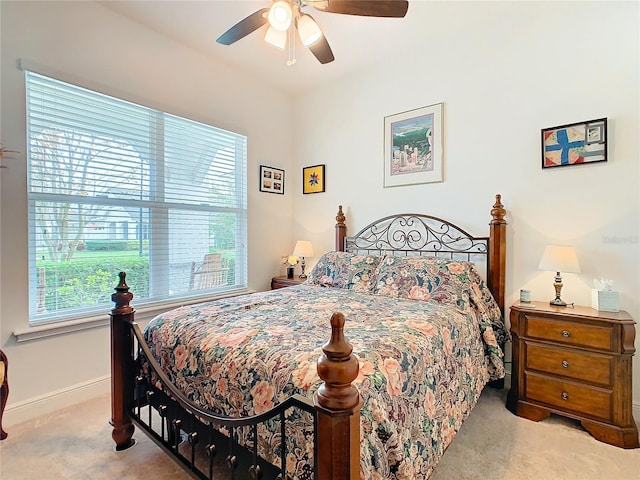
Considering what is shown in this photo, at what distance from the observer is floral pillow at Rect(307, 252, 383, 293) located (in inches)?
110

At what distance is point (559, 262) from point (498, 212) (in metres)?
0.58

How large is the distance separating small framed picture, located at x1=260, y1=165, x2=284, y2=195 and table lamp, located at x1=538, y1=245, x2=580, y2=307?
2839mm

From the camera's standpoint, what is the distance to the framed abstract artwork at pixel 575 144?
2.26 meters

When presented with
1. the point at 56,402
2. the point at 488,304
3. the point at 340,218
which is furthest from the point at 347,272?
the point at 56,402

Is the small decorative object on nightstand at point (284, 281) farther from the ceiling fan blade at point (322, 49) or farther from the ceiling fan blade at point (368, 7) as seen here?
the ceiling fan blade at point (368, 7)

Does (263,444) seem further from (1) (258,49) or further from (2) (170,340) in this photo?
(1) (258,49)

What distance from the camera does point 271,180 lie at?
3.91 metres

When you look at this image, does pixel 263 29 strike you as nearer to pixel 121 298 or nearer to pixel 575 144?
pixel 121 298

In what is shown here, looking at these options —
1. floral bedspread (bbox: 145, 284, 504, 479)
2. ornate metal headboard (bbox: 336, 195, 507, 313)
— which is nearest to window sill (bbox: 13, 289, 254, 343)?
floral bedspread (bbox: 145, 284, 504, 479)

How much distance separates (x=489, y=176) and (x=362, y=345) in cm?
210

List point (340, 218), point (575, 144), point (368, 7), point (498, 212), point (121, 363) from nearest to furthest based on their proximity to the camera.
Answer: point (121, 363) → point (368, 7) → point (575, 144) → point (498, 212) → point (340, 218)

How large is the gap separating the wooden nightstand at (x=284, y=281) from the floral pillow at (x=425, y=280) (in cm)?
116

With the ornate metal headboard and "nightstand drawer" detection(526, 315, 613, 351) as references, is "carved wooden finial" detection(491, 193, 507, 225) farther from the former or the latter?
"nightstand drawer" detection(526, 315, 613, 351)

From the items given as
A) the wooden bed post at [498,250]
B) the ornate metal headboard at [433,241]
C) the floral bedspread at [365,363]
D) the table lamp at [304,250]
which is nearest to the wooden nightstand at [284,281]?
the table lamp at [304,250]
